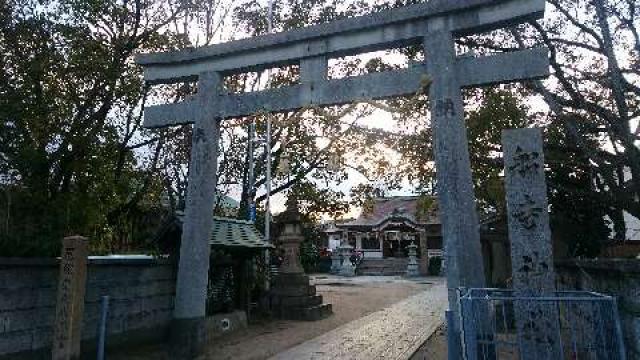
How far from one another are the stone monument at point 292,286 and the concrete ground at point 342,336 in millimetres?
536

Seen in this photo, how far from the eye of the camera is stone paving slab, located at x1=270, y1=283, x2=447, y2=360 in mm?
9881

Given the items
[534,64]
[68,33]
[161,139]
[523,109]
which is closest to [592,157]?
[523,109]

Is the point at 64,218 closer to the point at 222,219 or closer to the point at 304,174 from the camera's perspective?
the point at 222,219

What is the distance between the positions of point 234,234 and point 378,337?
474 centimetres

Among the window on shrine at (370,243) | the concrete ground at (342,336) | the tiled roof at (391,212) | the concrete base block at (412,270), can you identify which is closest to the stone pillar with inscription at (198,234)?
the concrete ground at (342,336)

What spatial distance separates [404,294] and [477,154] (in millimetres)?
11553

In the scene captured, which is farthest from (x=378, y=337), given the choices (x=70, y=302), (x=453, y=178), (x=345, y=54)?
(x=70, y=302)

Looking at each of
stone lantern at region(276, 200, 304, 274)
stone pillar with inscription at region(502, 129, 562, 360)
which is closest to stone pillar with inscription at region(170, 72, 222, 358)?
stone pillar with inscription at region(502, 129, 562, 360)

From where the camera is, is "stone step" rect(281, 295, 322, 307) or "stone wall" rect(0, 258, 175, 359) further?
"stone step" rect(281, 295, 322, 307)

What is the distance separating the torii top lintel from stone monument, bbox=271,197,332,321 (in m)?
8.02

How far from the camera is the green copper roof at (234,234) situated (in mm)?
12281

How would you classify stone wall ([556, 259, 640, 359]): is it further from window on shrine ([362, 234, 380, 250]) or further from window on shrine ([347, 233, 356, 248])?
window on shrine ([347, 233, 356, 248])

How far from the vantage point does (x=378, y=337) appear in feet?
39.4

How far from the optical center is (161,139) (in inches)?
726
